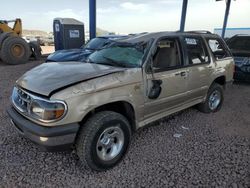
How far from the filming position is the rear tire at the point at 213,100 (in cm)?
471

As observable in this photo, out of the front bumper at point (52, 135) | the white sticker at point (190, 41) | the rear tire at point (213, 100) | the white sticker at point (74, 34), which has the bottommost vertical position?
the rear tire at point (213, 100)

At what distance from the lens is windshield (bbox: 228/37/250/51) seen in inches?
317

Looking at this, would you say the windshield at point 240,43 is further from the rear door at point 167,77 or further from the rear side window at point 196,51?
the rear door at point 167,77

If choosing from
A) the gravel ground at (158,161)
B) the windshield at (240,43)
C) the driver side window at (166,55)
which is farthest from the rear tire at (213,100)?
the windshield at (240,43)

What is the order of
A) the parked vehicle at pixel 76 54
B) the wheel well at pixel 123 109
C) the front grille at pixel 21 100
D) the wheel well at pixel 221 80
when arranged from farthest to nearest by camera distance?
the parked vehicle at pixel 76 54 < the wheel well at pixel 221 80 < the wheel well at pixel 123 109 < the front grille at pixel 21 100

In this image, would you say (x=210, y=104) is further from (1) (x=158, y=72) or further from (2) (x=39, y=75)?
(2) (x=39, y=75)

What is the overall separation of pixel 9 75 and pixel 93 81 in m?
6.96

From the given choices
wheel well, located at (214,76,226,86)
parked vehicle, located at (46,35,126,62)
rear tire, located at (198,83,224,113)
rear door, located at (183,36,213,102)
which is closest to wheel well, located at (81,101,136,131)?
rear door, located at (183,36,213,102)

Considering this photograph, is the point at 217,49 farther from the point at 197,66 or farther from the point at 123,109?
the point at 123,109

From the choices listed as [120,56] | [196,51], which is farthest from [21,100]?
[196,51]

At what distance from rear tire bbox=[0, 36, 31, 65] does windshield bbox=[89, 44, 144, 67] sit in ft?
27.3

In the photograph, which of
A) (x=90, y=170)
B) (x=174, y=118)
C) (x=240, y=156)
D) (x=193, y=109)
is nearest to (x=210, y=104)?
(x=193, y=109)

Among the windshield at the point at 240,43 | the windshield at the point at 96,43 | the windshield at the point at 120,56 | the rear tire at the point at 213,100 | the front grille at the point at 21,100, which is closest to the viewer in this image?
the front grille at the point at 21,100

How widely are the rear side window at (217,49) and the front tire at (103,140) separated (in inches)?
108
